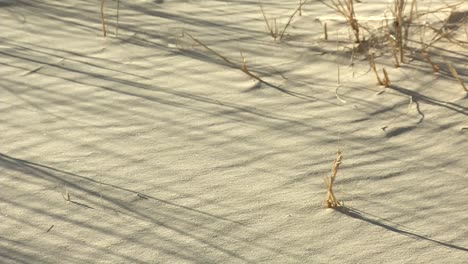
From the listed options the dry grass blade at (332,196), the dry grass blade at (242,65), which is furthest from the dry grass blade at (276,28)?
the dry grass blade at (332,196)

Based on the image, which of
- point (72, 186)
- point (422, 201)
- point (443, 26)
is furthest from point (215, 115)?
point (443, 26)

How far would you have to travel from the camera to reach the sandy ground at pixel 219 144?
344 cm

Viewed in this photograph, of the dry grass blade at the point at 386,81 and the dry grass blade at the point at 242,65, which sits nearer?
the dry grass blade at the point at 386,81

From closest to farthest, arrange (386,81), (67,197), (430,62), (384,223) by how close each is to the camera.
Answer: (384,223)
(67,197)
(386,81)
(430,62)

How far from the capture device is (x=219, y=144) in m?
4.14

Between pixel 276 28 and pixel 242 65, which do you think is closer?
pixel 242 65

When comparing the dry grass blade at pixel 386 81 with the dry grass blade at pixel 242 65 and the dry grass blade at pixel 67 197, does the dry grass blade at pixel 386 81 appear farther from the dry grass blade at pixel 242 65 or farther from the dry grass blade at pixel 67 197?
the dry grass blade at pixel 67 197

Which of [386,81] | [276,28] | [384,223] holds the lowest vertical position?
[384,223]

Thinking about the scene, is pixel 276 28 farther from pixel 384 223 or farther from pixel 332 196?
pixel 384 223

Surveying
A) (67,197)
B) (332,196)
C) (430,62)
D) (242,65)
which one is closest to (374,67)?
(430,62)

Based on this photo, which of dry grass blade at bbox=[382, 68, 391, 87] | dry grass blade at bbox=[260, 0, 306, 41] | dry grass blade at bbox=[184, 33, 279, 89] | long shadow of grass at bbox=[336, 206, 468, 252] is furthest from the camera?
dry grass blade at bbox=[260, 0, 306, 41]

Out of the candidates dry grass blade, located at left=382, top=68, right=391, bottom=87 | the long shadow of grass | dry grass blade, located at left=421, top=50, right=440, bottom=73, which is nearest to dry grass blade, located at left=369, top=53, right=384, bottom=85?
dry grass blade, located at left=382, top=68, right=391, bottom=87

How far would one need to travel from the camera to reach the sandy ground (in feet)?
11.3

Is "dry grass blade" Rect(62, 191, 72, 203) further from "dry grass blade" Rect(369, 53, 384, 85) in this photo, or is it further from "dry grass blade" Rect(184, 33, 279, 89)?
"dry grass blade" Rect(369, 53, 384, 85)
